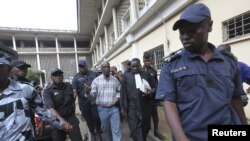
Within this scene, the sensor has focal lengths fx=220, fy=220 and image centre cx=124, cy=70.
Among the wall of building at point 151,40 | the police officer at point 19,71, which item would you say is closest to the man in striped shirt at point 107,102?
the police officer at point 19,71

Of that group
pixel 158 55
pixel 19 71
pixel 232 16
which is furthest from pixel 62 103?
pixel 158 55

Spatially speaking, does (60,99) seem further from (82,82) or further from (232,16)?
(232,16)

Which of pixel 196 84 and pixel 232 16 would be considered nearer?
pixel 196 84

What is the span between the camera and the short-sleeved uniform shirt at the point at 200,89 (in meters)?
1.41

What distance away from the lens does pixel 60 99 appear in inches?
161

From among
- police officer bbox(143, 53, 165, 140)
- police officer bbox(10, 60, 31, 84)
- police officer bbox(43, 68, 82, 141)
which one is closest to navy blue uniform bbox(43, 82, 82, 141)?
police officer bbox(43, 68, 82, 141)

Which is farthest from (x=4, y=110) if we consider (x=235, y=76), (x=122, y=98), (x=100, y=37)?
(x=100, y=37)

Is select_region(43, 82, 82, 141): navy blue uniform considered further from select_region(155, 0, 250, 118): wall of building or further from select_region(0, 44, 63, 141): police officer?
select_region(155, 0, 250, 118): wall of building

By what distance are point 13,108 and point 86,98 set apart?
138 inches

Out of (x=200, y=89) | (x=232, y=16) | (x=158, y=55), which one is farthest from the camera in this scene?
(x=158, y=55)

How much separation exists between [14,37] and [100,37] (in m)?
13.7

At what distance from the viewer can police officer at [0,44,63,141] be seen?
7.06 feet

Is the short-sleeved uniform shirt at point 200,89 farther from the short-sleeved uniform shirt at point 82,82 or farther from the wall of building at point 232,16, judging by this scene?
the short-sleeved uniform shirt at point 82,82

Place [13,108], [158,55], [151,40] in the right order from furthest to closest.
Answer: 1. [151,40]
2. [158,55]
3. [13,108]
